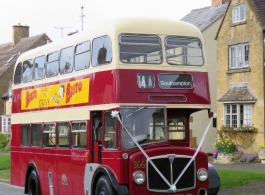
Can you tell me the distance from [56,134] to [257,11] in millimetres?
17714

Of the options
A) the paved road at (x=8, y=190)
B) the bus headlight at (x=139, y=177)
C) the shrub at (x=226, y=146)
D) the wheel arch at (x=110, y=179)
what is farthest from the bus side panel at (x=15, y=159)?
the shrub at (x=226, y=146)

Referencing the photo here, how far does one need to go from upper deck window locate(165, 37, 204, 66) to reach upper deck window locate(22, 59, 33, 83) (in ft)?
19.7

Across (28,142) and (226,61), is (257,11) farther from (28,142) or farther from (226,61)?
(28,142)

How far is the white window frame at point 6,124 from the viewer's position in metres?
60.1

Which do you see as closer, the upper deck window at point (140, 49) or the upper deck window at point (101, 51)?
the upper deck window at point (140, 49)

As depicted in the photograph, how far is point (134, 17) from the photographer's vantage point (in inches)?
576

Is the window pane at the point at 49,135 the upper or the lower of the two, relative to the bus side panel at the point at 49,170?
upper

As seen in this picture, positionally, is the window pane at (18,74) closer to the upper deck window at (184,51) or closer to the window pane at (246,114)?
the upper deck window at (184,51)

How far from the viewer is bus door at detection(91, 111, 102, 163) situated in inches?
588

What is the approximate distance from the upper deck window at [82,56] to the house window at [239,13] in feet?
61.1

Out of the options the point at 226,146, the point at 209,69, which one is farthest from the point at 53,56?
the point at 209,69

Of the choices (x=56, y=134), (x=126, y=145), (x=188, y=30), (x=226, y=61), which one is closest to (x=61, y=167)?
(x=56, y=134)

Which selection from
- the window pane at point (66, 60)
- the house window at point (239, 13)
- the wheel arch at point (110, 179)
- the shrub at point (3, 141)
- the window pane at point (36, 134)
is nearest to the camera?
the wheel arch at point (110, 179)

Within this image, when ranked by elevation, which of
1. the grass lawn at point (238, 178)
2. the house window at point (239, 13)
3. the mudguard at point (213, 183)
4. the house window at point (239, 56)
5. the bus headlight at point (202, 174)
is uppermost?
the house window at point (239, 13)
